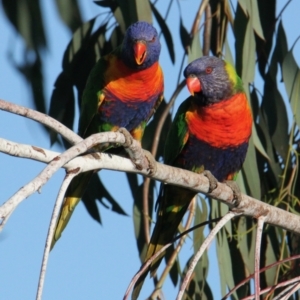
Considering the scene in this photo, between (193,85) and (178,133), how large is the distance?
0.53 ft

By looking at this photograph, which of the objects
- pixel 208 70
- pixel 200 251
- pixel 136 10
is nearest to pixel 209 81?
pixel 208 70

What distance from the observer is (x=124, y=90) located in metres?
2.50

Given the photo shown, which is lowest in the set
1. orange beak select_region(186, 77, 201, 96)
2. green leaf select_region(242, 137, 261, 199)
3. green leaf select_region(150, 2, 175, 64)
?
green leaf select_region(242, 137, 261, 199)

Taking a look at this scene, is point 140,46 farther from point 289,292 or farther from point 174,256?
point 289,292

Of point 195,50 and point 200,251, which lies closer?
point 200,251

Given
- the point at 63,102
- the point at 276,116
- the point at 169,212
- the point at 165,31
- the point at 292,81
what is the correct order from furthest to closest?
1. the point at 165,31
2. the point at 63,102
3. the point at 276,116
4. the point at 292,81
5. the point at 169,212

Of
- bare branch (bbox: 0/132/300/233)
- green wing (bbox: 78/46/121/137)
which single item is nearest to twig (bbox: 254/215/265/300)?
bare branch (bbox: 0/132/300/233)

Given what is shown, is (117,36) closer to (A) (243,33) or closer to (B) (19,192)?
(A) (243,33)

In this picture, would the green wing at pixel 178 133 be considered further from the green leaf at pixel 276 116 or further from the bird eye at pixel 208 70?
the green leaf at pixel 276 116

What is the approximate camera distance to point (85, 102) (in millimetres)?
2551

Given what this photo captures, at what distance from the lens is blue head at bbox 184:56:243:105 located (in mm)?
2328

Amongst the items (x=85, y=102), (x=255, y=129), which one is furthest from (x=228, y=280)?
(x=85, y=102)

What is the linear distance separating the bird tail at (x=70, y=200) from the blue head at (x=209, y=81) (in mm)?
465

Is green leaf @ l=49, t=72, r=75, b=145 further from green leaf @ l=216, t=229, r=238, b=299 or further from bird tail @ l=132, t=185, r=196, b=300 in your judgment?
green leaf @ l=216, t=229, r=238, b=299
